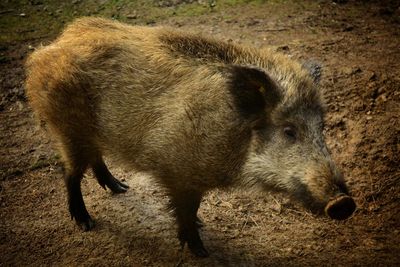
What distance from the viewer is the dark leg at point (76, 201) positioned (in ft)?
13.8

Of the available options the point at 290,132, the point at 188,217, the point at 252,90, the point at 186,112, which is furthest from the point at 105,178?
the point at 290,132

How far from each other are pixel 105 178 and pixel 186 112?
171cm

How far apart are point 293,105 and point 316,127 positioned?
0.25 meters

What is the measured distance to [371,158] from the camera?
14.4 feet

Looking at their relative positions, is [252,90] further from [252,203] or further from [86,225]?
[86,225]

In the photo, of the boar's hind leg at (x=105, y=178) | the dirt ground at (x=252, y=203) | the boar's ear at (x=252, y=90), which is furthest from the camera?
the boar's hind leg at (x=105, y=178)

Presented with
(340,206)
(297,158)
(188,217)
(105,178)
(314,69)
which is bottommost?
(105,178)

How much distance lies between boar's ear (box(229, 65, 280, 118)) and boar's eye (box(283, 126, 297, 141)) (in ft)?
0.70

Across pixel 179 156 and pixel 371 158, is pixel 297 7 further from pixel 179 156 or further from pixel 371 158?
pixel 179 156

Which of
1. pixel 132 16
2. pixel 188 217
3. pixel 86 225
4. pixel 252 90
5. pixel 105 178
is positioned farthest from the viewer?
pixel 132 16

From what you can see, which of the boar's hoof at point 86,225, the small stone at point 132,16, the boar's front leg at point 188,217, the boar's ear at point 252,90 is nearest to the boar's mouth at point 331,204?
the boar's ear at point 252,90

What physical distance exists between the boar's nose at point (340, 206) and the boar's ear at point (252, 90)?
88cm

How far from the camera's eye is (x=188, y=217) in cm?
375

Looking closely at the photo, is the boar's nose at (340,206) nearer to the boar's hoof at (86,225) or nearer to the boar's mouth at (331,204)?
the boar's mouth at (331,204)
